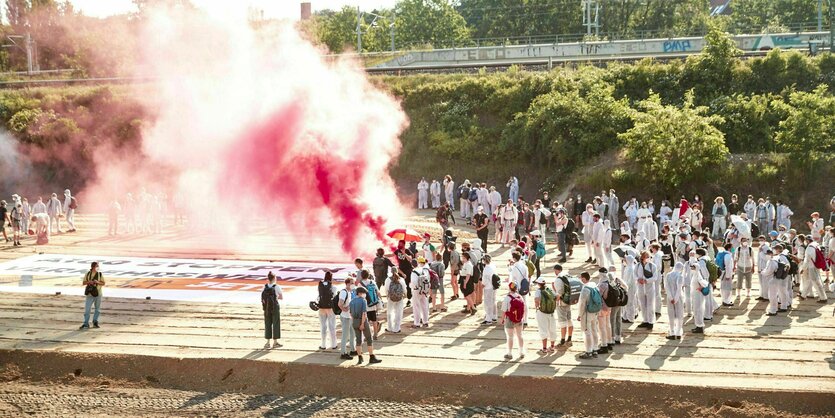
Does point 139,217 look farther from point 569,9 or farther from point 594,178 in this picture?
point 569,9

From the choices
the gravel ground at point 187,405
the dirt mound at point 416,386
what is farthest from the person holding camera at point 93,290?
the gravel ground at point 187,405

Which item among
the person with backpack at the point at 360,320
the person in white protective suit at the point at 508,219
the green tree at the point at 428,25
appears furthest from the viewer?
the green tree at the point at 428,25

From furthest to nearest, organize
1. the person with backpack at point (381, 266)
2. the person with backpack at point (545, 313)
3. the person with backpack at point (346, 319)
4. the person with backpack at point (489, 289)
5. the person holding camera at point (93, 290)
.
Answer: the person with backpack at point (381, 266) → the person holding camera at point (93, 290) → the person with backpack at point (489, 289) → the person with backpack at point (346, 319) → the person with backpack at point (545, 313)

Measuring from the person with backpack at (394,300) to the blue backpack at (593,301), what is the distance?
450 cm

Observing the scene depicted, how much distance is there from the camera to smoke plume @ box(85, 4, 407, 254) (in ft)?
95.7

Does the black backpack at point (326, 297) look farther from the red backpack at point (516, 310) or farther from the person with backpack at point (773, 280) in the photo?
the person with backpack at point (773, 280)

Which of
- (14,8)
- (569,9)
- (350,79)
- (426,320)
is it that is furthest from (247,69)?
(569,9)

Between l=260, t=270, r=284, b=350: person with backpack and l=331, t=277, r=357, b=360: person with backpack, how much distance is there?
1.51m

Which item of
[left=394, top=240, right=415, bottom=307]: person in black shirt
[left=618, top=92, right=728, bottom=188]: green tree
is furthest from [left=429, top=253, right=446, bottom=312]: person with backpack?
[left=618, top=92, right=728, bottom=188]: green tree

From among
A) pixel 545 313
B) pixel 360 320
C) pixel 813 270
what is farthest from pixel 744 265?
pixel 360 320

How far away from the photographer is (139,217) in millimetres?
37812

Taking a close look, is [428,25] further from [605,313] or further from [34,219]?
[605,313]

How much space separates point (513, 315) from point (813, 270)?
9.03 m

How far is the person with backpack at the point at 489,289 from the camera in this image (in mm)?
21375
